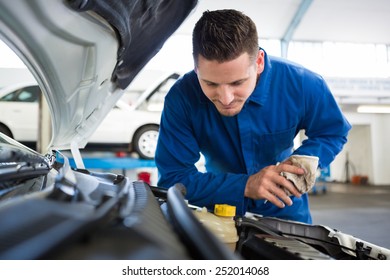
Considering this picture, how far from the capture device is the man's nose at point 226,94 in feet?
2.27

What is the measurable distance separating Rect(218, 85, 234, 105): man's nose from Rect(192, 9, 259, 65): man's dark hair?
0.20 feet

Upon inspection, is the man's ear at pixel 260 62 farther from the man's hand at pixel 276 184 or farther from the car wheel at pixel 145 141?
the car wheel at pixel 145 141

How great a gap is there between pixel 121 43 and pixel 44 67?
157 millimetres

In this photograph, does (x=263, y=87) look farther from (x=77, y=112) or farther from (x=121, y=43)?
(x=77, y=112)

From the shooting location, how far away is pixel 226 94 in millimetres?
696

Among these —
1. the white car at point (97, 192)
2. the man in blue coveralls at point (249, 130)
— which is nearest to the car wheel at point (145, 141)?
the white car at point (97, 192)

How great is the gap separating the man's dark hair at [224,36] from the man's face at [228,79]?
0.01 meters

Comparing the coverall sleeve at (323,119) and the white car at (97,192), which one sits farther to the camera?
the coverall sleeve at (323,119)

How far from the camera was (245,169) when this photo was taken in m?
0.89

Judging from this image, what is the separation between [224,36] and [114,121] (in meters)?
2.38

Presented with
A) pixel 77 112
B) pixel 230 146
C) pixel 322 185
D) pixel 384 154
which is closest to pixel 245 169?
pixel 230 146

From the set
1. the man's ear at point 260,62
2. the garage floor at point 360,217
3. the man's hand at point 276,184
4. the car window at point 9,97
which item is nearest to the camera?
the man's hand at point 276,184

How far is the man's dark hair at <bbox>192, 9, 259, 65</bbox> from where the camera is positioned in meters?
0.66

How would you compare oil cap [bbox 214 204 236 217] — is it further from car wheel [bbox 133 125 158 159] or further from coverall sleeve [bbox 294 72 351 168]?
car wheel [bbox 133 125 158 159]
